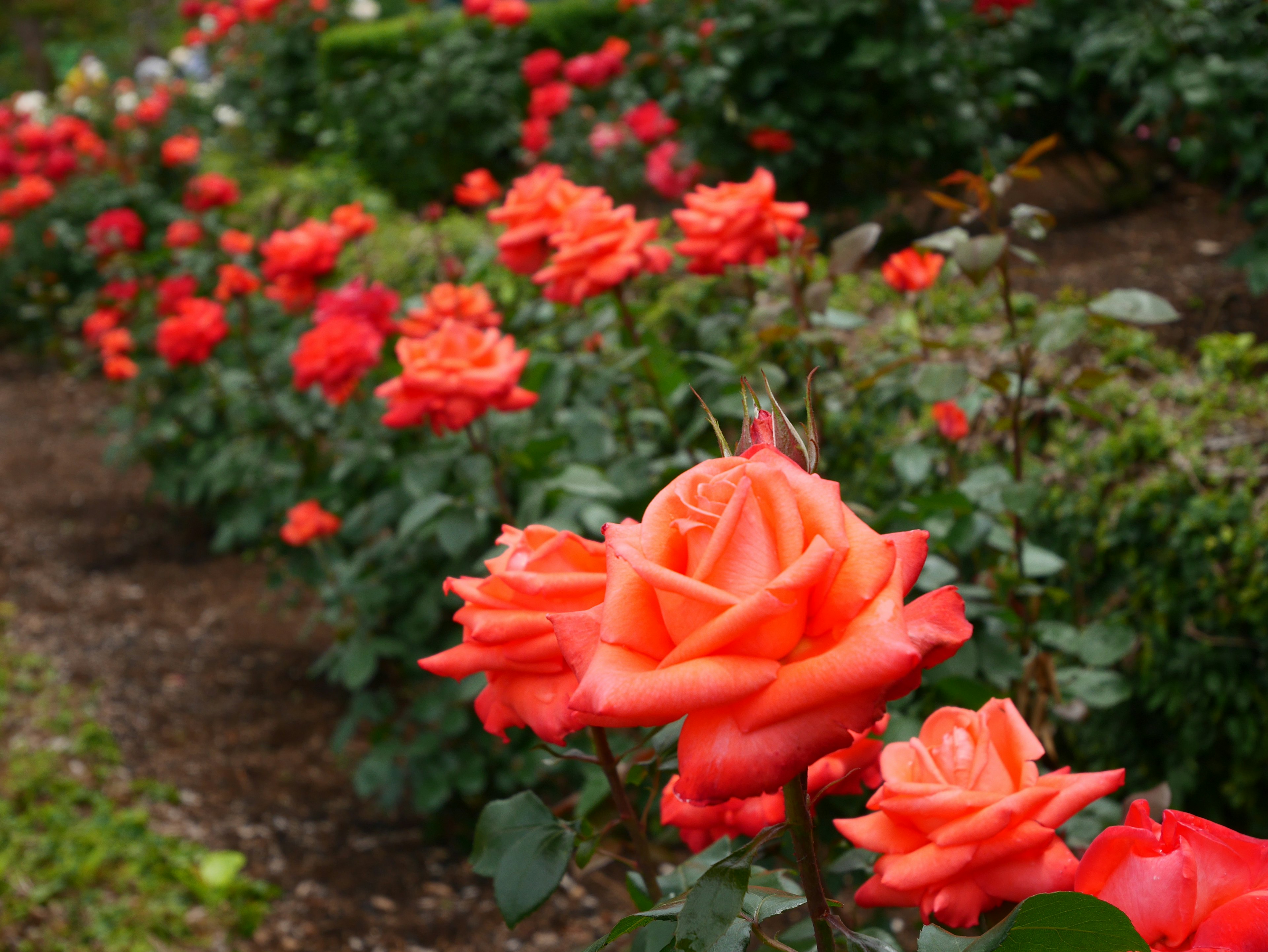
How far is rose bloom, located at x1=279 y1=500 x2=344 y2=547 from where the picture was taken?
225 cm

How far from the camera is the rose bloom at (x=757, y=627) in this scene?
1.49 feet

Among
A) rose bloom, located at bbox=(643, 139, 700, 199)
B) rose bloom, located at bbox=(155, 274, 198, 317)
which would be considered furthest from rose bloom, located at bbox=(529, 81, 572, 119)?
rose bloom, located at bbox=(155, 274, 198, 317)

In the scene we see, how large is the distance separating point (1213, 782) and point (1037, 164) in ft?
10.7

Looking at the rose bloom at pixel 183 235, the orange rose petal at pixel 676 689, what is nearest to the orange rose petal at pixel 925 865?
the orange rose petal at pixel 676 689

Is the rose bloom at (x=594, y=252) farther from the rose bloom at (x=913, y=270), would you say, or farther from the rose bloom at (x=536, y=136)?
the rose bloom at (x=536, y=136)

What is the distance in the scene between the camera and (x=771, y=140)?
3.14 m

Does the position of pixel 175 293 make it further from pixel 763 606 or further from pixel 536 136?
pixel 763 606

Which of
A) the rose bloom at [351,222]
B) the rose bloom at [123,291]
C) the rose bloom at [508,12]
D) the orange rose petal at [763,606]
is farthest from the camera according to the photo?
the rose bloom at [508,12]

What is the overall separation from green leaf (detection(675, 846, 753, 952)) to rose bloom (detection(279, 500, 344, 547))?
186 centimetres

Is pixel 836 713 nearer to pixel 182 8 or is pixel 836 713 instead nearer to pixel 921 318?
pixel 921 318

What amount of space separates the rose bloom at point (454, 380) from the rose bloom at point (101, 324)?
2.65 meters

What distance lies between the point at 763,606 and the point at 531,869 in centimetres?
43

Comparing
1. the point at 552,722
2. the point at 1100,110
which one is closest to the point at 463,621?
the point at 552,722

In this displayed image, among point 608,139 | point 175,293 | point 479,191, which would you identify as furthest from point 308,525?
point 608,139
